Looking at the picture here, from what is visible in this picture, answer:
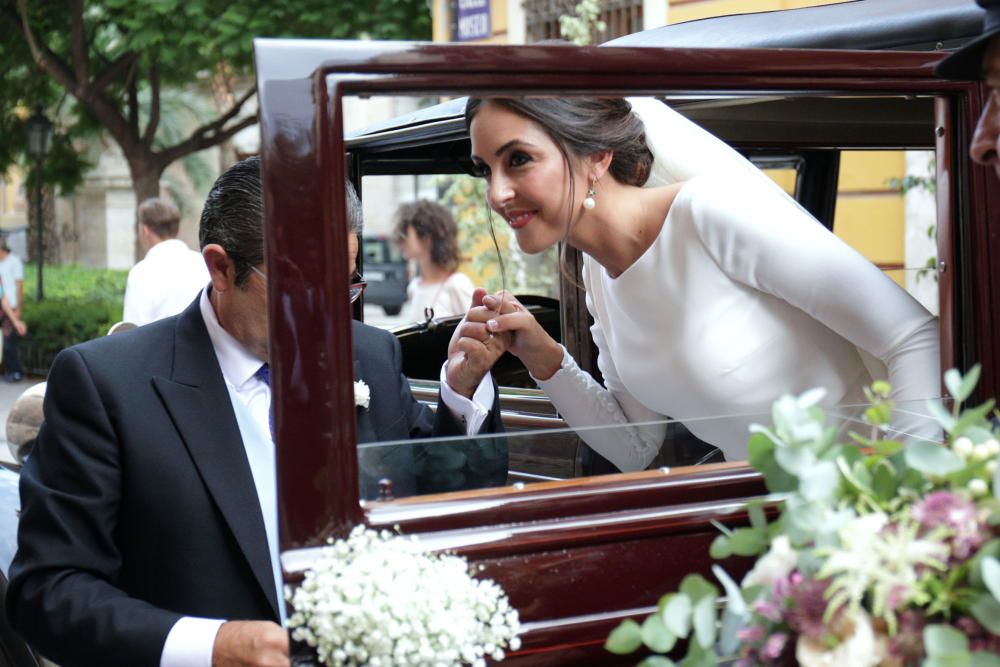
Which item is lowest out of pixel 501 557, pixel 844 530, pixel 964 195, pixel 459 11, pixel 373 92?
pixel 501 557

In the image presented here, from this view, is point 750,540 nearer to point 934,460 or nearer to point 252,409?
point 934,460

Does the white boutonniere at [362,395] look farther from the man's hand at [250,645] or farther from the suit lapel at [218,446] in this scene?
the man's hand at [250,645]

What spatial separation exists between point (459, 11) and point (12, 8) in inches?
213

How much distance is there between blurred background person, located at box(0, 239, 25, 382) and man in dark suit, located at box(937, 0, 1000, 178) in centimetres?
1262

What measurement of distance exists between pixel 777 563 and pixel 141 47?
38.6 feet

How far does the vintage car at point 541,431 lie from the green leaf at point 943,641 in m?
0.70

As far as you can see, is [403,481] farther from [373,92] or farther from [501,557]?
[373,92]

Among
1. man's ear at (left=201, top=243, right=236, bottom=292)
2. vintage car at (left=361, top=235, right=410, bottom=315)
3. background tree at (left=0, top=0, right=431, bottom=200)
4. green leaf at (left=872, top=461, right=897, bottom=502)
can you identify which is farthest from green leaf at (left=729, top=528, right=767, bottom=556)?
vintage car at (left=361, top=235, right=410, bottom=315)

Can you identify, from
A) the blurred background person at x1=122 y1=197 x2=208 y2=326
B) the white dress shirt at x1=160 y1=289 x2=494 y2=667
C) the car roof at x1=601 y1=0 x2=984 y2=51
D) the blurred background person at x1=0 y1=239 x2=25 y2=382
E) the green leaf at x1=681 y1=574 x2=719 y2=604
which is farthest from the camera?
the blurred background person at x1=0 y1=239 x2=25 y2=382

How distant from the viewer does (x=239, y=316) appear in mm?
2424

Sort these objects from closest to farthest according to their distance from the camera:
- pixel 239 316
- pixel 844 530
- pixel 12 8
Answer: pixel 844 530
pixel 239 316
pixel 12 8

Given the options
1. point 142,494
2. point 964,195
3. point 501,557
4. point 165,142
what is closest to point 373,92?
point 501,557

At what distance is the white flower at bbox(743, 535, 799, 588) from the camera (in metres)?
Answer: 1.32

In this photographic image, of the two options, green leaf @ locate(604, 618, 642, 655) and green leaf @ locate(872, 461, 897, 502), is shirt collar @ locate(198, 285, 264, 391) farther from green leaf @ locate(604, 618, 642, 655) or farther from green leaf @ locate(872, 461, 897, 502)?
green leaf @ locate(872, 461, 897, 502)
